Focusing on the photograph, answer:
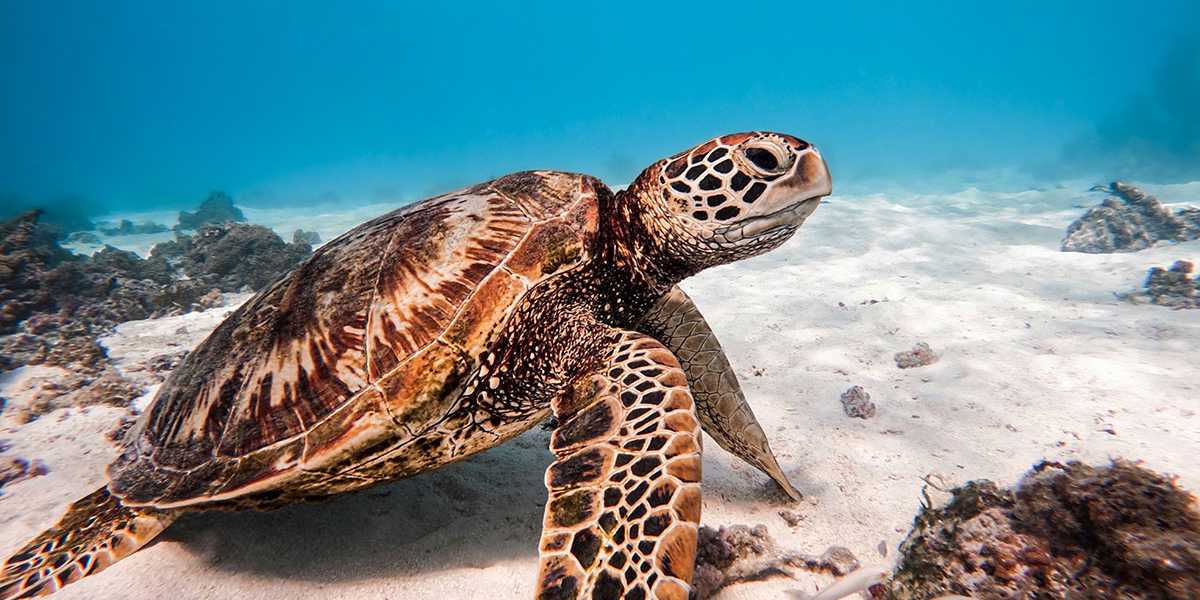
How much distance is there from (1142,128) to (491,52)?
472 ft

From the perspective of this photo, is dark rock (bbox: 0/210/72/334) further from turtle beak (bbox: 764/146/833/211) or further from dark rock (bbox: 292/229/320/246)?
turtle beak (bbox: 764/146/833/211)

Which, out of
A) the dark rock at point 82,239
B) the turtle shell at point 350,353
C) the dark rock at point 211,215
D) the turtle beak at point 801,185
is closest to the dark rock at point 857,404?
the turtle beak at point 801,185

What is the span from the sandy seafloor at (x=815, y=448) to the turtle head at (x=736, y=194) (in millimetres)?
1572

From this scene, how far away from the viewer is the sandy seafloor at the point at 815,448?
2.31 metres

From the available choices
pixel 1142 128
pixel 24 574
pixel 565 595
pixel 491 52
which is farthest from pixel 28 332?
pixel 491 52

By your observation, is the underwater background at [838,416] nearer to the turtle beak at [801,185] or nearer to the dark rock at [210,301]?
the dark rock at [210,301]

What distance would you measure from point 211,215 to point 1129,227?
3265 centimetres

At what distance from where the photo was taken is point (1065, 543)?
4.81ft

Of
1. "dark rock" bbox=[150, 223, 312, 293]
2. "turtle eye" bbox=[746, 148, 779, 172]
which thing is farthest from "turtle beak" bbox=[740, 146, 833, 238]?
"dark rock" bbox=[150, 223, 312, 293]

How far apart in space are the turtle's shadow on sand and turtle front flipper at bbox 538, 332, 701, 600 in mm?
874

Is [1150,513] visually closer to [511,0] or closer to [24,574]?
[24,574]

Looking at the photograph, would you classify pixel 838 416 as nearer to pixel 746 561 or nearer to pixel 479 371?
pixel 746 561

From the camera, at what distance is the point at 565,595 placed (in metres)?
1.55

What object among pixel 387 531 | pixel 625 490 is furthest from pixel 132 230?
pixel 625 490
